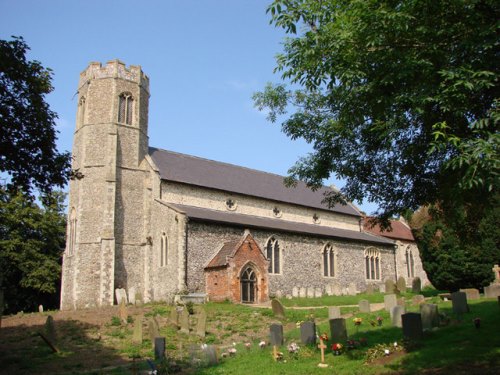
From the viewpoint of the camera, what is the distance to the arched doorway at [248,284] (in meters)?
25.2

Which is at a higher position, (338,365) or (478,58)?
(478,58)

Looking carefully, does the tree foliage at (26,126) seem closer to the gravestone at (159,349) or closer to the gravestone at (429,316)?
the gravestone at (159,349)

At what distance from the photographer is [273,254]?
2867 cm

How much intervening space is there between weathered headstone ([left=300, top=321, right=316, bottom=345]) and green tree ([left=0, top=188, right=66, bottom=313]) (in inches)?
1071

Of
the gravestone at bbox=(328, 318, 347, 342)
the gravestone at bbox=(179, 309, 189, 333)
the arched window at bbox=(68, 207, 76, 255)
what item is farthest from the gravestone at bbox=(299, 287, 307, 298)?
the gravestone at bbox=(328, 318, 347, 342)

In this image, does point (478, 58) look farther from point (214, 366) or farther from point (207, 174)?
point (207, 174)

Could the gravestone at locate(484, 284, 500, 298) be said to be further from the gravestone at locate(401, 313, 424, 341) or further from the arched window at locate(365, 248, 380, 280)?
the arched window at locate(365, 248, 380, 280)

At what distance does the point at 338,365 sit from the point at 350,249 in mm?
23753

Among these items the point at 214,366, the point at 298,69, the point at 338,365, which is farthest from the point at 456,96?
the point at 214,366

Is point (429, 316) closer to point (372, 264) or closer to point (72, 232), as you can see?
point (72, 232)

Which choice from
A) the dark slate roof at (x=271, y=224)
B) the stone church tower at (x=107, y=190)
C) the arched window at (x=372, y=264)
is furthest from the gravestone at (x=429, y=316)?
the arched window at (x=372, y=264)

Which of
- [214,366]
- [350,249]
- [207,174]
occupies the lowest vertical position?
[214,366]

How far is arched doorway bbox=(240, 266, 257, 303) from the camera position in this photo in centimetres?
2516

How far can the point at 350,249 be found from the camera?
109ft
